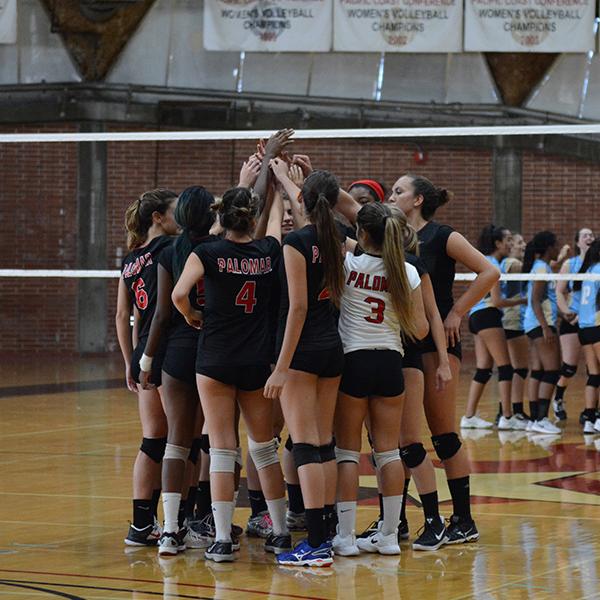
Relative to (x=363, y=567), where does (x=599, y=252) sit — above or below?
above

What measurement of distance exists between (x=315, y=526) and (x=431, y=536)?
0.77 meters

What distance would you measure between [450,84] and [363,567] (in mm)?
15532

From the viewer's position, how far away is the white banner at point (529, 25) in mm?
19047

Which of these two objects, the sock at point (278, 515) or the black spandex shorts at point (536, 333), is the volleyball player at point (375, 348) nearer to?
the sock at point (278, 515)

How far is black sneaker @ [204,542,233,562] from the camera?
6.13 metres

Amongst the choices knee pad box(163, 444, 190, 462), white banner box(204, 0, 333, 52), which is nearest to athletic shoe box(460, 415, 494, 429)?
knee pad box(163, 444, 190, 462)

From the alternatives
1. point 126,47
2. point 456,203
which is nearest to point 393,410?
point 456,203

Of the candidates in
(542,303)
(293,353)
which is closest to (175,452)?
(293,353)

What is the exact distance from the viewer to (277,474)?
6.25m

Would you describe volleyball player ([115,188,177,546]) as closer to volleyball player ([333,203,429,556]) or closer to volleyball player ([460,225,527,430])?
volleyball player ([333,203,429,556])

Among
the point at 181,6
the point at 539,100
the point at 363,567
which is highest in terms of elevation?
the point at 181,6

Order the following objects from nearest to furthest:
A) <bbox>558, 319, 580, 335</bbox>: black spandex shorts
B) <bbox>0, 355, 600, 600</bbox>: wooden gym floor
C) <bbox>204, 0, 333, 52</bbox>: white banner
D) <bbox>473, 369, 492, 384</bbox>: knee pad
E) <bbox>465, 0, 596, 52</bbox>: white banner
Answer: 1. <bbox>0, 355, 600, 600</bbox>: wooden gym floor
2. <bbox>473, 369, 492, 384</bbox>: knee pad
3. <bbox>558, 319, 580, 335</bbox>: black spandex shorts
4. <bbox>465, 0, 596, 52</bbox>: white banner
5. <bbox>204, 0, 333, 52</bbox>: white banner

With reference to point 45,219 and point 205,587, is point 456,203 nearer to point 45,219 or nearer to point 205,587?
point 45,219

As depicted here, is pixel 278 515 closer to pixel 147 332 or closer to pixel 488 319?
pixel 147 332
